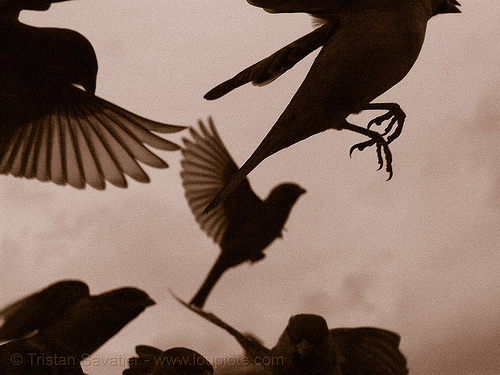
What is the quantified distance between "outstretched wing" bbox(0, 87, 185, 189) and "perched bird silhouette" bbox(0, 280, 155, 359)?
0.48 meters

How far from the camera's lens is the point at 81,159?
8.25 ft

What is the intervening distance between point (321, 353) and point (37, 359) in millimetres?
892

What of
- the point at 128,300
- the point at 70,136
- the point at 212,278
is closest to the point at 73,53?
the point at 70,136

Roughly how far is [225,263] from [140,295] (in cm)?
129

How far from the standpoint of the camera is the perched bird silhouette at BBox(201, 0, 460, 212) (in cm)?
139

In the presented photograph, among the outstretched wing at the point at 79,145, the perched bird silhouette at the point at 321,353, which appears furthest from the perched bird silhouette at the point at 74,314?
the perched bird silhouette at the point at 321,353

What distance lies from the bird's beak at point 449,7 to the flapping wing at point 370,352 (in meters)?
1.00

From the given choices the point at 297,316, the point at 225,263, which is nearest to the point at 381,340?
the point at 297,316

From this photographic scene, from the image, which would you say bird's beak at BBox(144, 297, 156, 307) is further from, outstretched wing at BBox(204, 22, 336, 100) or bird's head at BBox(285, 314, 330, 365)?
outstretched wing at BBox(204, 22, 336, 100)

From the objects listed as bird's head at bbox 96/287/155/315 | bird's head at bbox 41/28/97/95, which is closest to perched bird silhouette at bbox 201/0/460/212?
bird's head at bbox 41/28/97/95

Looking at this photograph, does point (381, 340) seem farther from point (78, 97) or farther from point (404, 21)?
point (78, 97)

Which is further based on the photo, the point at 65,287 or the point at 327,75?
the point at 65,287

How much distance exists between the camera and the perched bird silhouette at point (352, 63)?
1.39m

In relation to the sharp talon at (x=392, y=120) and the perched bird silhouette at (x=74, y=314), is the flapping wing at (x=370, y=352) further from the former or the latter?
the perched bird silhouette at (x=74, y=314)
